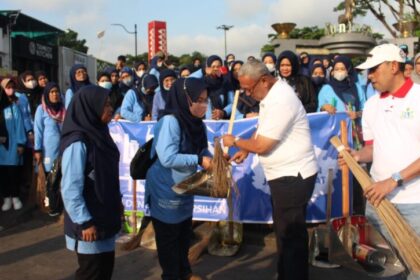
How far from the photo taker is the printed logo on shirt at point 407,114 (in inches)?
111

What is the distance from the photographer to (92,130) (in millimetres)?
2844

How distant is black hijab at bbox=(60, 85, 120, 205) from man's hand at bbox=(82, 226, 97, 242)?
0.18 m

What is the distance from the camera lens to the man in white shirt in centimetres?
333

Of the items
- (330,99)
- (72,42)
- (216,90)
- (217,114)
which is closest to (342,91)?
(330,99)

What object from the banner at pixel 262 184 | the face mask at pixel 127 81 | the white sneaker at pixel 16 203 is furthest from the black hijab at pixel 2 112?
the banner at pixel 262 184

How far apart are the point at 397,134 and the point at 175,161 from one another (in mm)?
1525

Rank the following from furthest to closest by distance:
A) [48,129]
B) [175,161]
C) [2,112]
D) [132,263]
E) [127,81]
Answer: [127,81] < [2,112] < [48,129] < [132,263] < [175,161]

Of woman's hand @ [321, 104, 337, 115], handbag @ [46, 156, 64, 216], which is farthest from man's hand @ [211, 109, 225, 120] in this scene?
handbag @ [46, 156, 64, 216]

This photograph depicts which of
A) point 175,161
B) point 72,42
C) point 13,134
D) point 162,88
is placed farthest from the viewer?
point 72,42

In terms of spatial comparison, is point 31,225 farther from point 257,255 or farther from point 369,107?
point 369,107

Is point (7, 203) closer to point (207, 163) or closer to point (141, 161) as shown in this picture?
point (141, 161)

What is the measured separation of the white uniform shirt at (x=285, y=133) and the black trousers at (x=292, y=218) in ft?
0.24

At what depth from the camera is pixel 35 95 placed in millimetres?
7363

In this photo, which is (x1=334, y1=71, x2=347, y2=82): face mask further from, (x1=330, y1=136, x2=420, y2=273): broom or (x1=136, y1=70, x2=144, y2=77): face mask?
(x1=136, y1=70, x2=144, y2=77): face mask
